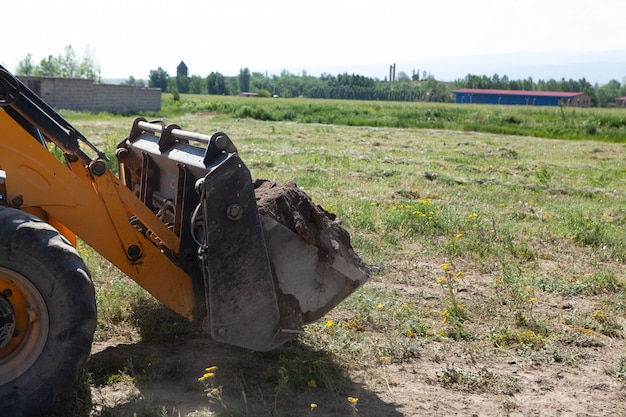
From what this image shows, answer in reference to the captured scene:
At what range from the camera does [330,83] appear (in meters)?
128

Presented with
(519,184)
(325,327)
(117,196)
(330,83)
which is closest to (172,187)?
(117,196)

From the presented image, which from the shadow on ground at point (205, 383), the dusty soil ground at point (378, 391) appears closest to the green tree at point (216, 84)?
the shadow on ground at point (205, 383)

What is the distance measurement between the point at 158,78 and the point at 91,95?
71.3m

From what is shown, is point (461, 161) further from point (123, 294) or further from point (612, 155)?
point (123, 294)

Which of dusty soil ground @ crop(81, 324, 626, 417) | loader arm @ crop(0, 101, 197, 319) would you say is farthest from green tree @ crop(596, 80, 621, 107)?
loader arm @ crop(0, 101, 197, 319)

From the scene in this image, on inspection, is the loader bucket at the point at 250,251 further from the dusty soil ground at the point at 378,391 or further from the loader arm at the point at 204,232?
the dusty soil ground at the point at 378,391

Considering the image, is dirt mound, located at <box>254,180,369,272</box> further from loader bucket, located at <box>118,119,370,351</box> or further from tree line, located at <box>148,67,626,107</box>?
tree line, located at <box>148,67,626,107</box>

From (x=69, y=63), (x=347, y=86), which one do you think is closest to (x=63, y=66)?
(x=69, y=63)

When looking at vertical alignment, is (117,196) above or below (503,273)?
above

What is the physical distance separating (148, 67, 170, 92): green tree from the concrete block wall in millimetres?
62709

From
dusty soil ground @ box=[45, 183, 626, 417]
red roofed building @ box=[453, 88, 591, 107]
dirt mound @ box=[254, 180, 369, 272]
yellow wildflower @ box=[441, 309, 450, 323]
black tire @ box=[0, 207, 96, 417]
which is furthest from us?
red roofed building @ box=[453, 88, 591, 107]

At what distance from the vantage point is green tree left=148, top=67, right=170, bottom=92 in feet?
367

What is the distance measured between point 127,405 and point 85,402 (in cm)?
25

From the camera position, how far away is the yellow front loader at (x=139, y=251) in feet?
13.6
